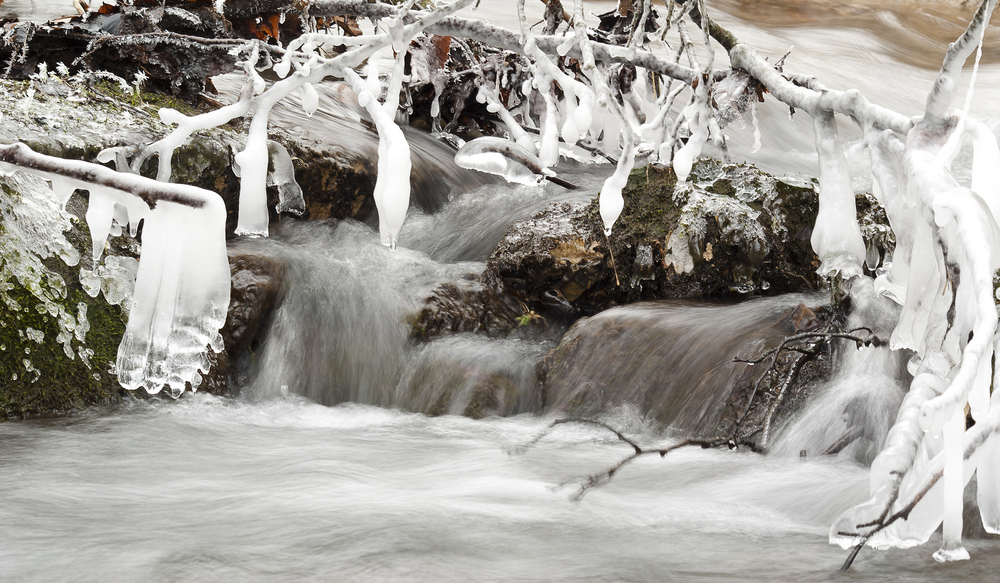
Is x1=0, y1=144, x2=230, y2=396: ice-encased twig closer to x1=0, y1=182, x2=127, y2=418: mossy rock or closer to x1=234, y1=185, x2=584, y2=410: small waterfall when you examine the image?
x1=0, y1=182, x2=127, y2=418: mossy rock

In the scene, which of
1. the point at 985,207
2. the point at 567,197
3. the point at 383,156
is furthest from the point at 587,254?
the point at 985,207

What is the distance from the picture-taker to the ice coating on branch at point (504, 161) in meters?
2.46

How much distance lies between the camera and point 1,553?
1.89 m

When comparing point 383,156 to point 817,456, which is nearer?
point 383,156

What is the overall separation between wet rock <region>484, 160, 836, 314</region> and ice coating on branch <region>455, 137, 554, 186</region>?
5.33 feet

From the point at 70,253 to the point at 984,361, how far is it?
2.86m

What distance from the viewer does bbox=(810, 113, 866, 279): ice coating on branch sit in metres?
1.98

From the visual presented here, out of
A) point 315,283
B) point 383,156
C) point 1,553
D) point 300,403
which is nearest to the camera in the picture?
point 1,553

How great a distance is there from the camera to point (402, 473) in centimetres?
278

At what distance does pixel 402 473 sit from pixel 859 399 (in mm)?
1611

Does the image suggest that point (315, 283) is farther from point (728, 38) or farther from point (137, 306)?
point (728, 38)

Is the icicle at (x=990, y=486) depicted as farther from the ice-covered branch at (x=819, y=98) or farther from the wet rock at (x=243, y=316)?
the wet rock at (x=243, y=316)

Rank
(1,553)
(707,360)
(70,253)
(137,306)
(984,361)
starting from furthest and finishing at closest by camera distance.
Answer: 1. (707,360)
2. (70,253)
3. (137,306)
4. (1,553)
5. (984,361)

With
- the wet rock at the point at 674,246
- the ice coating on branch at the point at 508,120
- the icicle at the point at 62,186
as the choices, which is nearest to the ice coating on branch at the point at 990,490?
the ice coating on branch at the point at 508,120
